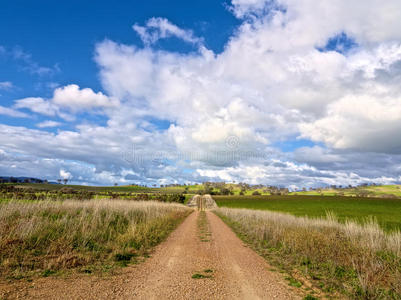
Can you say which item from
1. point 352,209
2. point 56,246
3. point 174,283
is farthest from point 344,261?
point 352,209

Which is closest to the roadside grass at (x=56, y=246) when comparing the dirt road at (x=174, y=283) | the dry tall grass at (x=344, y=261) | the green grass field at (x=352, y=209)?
the dirt road at (x=174, y=283)

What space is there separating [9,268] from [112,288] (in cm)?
368

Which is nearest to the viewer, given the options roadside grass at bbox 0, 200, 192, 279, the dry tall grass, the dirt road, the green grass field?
the dirt road

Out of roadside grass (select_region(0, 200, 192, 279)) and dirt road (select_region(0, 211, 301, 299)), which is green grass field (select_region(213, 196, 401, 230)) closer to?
dirt road (select_region(0, 211, 301, 299))

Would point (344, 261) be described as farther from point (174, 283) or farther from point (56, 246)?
point (56, 246)

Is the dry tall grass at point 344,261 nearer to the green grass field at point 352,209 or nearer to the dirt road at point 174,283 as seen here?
the dirt road at point 174,283

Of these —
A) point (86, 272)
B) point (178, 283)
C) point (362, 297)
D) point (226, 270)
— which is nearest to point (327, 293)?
point (362, 297)

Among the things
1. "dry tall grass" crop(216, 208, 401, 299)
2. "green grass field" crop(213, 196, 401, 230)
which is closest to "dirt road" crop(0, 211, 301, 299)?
"dry tall grass" crop(216, 208, 401, 299)

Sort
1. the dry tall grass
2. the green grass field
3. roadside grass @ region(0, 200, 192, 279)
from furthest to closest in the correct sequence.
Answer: the green grass field → roadside grass @ region(0, 200, 192, 279) → the dry tall grass

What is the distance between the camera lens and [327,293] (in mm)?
7105

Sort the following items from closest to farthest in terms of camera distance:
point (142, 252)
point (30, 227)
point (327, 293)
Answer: point (327, 293) < point (30, 227) < point (142, 252)

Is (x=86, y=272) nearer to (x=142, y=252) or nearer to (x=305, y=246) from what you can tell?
(x=142, y=252)

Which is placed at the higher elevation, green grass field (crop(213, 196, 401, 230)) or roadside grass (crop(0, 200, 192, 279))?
roadside grass (crop(0, 200, 192, 279))

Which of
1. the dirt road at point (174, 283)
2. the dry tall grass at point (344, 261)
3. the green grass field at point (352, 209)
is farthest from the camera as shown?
the green grass field at point (352, 209)
